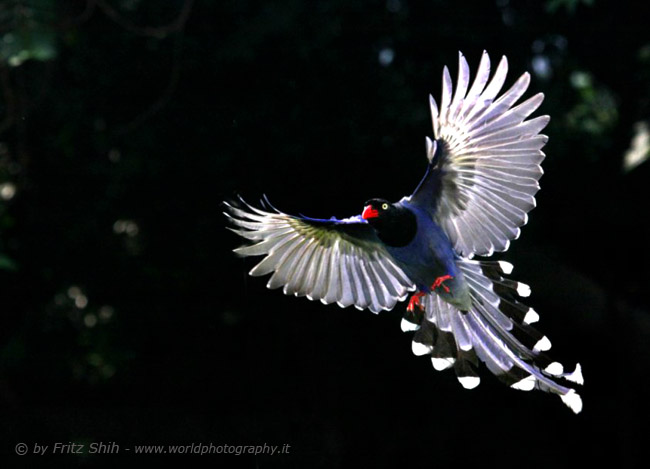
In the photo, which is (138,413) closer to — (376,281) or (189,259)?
(189,259)

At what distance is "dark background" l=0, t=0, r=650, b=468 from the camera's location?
15.2 ft

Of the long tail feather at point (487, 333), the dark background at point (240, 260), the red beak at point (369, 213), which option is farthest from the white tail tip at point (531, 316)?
the dark background at point (240, 260)

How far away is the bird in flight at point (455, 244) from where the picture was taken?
1614 mm

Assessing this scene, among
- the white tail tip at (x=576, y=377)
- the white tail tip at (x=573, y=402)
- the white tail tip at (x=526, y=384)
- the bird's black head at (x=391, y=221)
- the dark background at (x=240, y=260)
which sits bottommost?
the dark background at (x=240, y=260)

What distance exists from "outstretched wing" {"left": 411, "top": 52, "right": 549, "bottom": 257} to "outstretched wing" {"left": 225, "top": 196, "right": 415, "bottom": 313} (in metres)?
0.17

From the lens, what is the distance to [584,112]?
5.51 metres

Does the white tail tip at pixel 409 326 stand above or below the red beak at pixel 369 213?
below

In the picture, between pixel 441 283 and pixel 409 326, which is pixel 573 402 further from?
pixel 409 326

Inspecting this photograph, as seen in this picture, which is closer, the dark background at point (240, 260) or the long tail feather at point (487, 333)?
Answer: the long tail feather at point (487, 333)

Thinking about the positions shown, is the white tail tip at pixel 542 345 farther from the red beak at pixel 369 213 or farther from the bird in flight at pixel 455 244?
the red beak at pixel 369 213

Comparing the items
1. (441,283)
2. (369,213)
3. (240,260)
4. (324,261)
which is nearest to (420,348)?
(441,283)

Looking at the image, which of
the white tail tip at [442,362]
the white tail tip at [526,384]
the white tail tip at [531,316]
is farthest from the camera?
the white tail tip at [442,362]

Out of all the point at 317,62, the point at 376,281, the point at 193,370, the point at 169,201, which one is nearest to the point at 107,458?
the point at 193,370

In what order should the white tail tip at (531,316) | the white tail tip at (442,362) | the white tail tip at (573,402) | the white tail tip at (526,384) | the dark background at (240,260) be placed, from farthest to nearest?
the dark background at (240,260)
the white tail tip at (442,362)
the white tail tip at (531,316)
the white tail tip at (526,384)
the white tail tip at (573,402)
